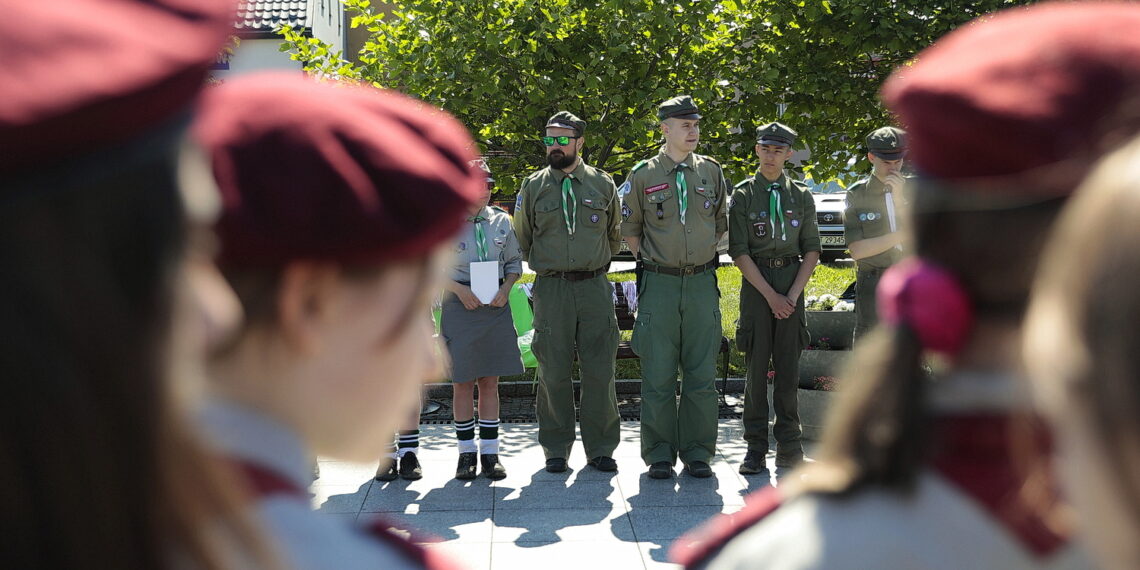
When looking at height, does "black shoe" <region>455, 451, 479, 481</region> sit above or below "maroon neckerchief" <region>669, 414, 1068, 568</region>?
below

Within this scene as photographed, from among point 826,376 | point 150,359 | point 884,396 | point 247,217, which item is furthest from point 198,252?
point 826,376

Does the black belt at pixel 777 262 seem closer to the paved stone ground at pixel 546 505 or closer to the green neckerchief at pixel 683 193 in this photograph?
the green neckerchief at pixel 683 193

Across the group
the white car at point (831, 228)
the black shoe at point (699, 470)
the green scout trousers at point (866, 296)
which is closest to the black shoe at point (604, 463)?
the black shoe at point (699, 470)

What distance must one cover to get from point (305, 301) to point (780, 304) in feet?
20.3

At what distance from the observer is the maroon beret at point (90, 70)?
30.6 inches

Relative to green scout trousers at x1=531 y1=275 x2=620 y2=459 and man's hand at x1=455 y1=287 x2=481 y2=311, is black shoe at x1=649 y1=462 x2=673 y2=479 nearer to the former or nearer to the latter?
green scout trousers at x1=531 y1=275 x2=620 y2=459

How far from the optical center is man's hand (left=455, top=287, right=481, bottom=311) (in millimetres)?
7016

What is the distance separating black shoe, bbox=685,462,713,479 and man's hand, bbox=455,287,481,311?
161 centimetres

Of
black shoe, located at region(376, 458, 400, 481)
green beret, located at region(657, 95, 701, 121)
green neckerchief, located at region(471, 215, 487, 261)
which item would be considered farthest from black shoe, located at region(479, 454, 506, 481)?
green beret, located at region(657, 95, 701, 121)

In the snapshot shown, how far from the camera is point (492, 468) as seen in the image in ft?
23.2

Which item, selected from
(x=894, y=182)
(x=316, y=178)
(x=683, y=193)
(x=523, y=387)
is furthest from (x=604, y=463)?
(x=316, y=178)

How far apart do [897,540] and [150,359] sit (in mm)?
793

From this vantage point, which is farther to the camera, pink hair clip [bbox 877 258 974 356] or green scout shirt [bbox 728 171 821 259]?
green scout shirt [bbox 728 171 821 259]

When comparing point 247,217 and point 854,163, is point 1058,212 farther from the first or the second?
point 854,163
